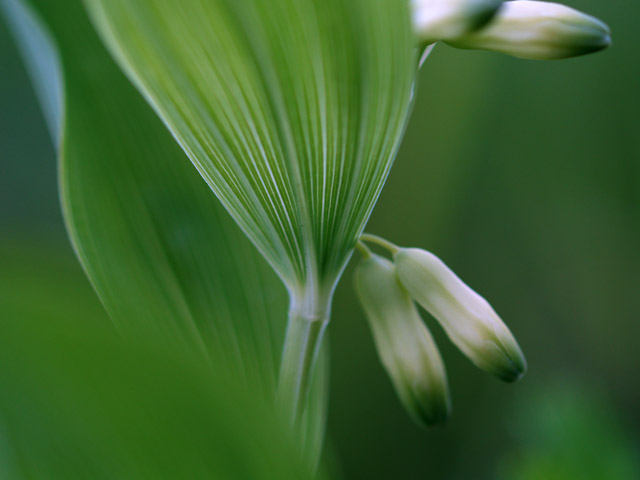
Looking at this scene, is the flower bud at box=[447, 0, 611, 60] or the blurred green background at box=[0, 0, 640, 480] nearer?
the flower bud at box=[447, 0, 611, 60]

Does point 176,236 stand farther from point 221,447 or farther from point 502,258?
point 502,258

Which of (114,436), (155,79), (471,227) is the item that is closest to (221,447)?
(114,436)

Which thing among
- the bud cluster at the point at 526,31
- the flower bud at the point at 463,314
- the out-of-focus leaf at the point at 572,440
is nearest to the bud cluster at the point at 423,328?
the flower bud at the point at 463,314

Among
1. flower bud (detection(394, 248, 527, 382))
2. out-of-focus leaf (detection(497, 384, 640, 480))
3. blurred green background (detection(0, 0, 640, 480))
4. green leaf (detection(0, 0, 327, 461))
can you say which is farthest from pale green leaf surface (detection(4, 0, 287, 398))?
blurred green background (detection(0, 0, 640, 480))

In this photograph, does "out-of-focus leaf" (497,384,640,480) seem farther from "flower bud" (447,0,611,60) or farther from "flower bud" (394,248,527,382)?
"flower bud" (447,0,611,60)

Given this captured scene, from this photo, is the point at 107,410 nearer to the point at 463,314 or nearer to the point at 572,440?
the point at 463,314

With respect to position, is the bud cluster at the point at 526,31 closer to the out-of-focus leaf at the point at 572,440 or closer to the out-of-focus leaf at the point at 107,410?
the out-of-focus leaf at the point at 107,410

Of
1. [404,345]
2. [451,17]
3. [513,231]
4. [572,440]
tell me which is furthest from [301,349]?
[513,231]
